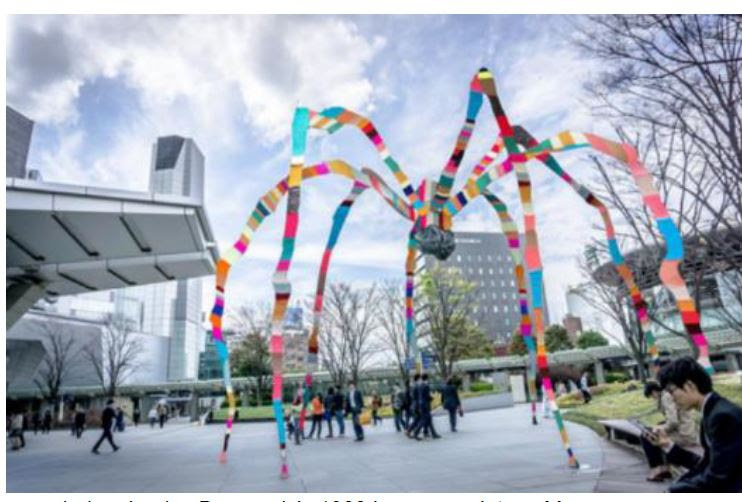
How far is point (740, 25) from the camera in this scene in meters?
6.61

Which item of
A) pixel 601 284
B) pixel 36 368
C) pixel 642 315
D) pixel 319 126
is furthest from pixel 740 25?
pixel 36 368

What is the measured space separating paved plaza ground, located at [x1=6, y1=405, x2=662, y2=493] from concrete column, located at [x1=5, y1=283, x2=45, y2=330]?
6018 millimetres

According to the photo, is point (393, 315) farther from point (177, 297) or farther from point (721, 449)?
point (177, 297)

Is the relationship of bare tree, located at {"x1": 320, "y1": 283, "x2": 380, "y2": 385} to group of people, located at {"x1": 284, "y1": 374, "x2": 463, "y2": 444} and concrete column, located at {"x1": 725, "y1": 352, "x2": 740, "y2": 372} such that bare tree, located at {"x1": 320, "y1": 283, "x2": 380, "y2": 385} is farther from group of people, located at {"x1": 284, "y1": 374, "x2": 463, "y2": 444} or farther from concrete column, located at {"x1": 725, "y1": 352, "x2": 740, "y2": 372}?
concrete column, located at {"x1": 725, "y1": 352, "x2": 740, "y2": 372}

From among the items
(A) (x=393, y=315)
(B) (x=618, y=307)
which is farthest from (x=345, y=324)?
(B) (x=618, y=307)

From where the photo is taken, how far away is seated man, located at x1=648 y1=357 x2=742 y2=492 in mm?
3188

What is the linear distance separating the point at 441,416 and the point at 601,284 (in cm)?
988

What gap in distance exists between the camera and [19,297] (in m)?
16.9

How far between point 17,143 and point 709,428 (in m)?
21.0

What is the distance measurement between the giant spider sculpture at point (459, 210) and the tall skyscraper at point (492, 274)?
101071mm

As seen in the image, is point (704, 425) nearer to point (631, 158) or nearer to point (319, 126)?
point (631, 158)

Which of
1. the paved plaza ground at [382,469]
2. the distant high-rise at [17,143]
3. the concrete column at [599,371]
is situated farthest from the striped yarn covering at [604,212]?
the concrete column at [599,371]

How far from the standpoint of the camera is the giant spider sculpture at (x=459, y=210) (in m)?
6.70

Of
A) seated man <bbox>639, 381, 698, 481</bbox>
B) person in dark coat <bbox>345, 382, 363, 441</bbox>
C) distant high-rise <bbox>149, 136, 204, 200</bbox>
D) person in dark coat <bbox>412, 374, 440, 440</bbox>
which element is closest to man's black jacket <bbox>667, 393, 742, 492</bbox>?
seated man <bbox>639, 381, 698, 481</bbox>
